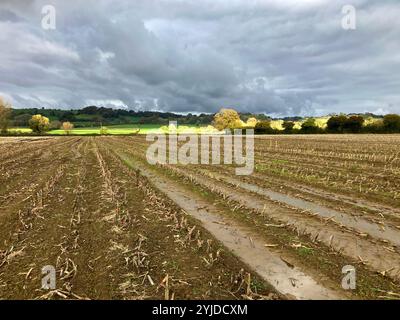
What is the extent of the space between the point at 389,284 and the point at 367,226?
135 inches

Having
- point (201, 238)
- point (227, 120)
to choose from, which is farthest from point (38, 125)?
point (201, 238)

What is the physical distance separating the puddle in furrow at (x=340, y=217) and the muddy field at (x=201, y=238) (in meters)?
0.03

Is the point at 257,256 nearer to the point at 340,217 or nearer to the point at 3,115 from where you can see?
the point at 340,217

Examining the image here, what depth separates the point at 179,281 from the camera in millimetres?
5977

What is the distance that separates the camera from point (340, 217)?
9.93m

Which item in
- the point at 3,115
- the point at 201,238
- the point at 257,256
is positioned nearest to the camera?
the point at 257,256

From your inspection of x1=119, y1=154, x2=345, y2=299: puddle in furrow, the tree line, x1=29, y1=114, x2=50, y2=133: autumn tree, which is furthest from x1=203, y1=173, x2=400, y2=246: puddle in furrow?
x1=29, y1=114, x2=50, y2=133: autumn tree

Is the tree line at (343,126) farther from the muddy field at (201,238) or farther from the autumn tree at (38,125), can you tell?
the autumn tree at (38,125)

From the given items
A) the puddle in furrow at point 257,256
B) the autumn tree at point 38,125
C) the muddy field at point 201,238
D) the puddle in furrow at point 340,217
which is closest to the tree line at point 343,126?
the muddy field at point 201,238

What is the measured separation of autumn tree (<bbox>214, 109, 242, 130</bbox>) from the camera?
95.9m

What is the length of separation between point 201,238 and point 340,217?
4.34m

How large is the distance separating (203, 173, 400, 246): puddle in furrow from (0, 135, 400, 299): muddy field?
0.03 metres
